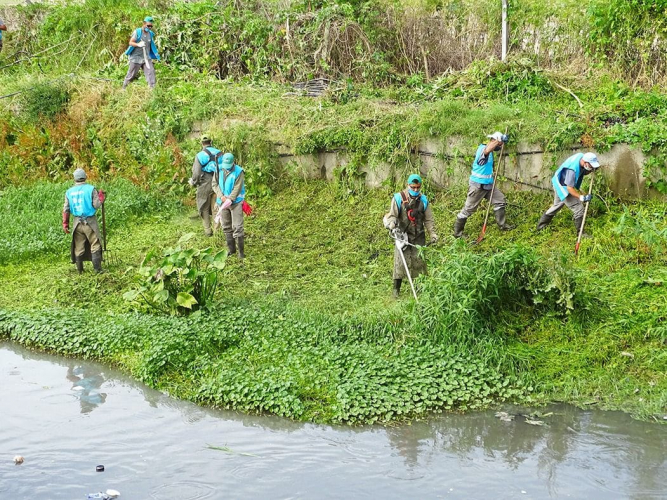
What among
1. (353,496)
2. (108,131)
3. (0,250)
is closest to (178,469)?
(353,496)

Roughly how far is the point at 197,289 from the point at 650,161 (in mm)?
7038

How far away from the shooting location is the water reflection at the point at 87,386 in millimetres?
9680

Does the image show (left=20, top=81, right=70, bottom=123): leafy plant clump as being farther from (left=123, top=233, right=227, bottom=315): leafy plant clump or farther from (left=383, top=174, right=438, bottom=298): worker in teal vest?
(left=383, top=174, right=438, bottom=298): worker in teal vest

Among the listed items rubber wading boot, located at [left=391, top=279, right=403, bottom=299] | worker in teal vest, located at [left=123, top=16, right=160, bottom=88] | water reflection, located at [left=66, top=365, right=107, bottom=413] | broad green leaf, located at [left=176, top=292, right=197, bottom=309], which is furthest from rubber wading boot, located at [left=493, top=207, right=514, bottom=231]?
worker in teal vest, located at [left=123, top=16, right=160, bottom=88]

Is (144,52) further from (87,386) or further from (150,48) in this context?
(87,386)

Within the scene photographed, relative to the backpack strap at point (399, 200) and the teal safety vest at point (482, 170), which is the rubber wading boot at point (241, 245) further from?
the teal safety vest at point (482, 170)

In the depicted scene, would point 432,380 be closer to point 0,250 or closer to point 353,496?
point 353,496

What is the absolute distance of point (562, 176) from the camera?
12469 mm

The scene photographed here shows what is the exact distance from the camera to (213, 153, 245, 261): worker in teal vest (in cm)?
1319

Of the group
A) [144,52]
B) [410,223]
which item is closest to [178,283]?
[410,223]

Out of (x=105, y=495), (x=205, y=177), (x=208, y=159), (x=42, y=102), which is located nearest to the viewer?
(x=105, y=495)

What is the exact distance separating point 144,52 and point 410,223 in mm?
9570

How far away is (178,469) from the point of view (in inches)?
317

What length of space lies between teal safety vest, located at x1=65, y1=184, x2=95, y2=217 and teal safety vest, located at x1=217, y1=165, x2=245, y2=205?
198 centimetres
